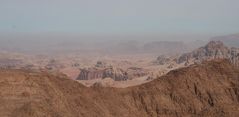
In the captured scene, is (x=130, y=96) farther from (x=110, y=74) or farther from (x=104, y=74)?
(x=104, y=74)

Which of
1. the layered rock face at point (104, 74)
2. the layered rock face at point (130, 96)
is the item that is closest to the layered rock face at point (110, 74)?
the layered rock face at point (104, 74)

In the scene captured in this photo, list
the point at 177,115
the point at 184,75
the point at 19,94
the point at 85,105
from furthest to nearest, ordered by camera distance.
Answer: the point at 184,75, the point at 177,115, the point at 85,105, the point at 19,94

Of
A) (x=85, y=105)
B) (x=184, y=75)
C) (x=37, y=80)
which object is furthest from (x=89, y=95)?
(x=184, y=75)

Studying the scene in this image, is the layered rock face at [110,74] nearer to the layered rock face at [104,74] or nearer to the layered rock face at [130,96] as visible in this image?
the layered rock face at [104,74]

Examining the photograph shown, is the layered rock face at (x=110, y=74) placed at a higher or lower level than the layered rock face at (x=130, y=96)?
lower

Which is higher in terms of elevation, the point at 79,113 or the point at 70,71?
the point at 79,113

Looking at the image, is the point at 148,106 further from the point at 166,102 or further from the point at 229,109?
the point at 229,109

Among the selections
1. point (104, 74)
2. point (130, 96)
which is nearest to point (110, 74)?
point (104, 74)

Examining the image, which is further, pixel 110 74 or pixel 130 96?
pixel 110 74
